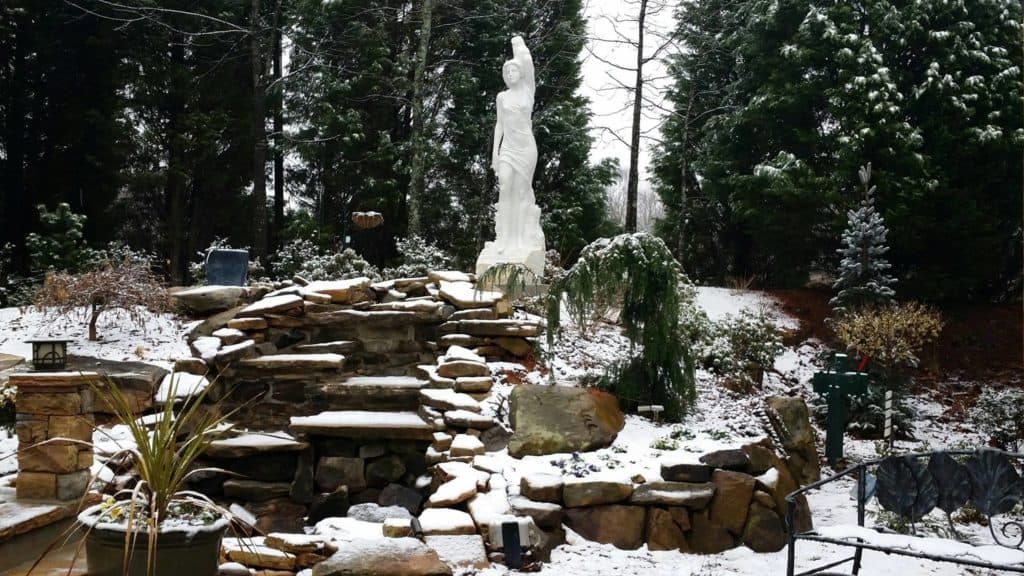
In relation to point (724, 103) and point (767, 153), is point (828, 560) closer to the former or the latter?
point (767, 153)

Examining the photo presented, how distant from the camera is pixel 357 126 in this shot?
1471 cm

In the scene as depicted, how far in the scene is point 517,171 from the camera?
30.6 ft

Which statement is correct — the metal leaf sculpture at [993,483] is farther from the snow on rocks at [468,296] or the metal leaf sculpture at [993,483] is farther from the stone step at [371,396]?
the snow on rocks at [468,296]

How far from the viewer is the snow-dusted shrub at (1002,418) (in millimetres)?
7426

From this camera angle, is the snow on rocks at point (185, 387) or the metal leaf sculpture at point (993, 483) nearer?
the metal leaf sculpture at point (993, 483)

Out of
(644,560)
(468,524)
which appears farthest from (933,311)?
(468,524)

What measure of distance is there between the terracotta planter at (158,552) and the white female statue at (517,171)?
6.60 m

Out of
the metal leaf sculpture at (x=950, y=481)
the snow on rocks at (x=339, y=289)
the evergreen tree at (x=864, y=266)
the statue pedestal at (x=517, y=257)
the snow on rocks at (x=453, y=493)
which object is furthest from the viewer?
the statue pedestal at (x=517, y=257)

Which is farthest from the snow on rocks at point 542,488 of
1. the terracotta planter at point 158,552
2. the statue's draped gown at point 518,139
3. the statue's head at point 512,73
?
the statue's head at point 512,73

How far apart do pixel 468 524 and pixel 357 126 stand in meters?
11.6

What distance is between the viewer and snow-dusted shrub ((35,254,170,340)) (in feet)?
25.0

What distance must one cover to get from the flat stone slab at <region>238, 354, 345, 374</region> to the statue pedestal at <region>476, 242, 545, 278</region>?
110 inches

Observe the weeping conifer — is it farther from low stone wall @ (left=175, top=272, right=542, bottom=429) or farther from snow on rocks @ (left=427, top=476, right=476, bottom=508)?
snow on rocks @ (left=427, top=476, right=476, bottom=508)

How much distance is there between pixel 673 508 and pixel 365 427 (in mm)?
2495
